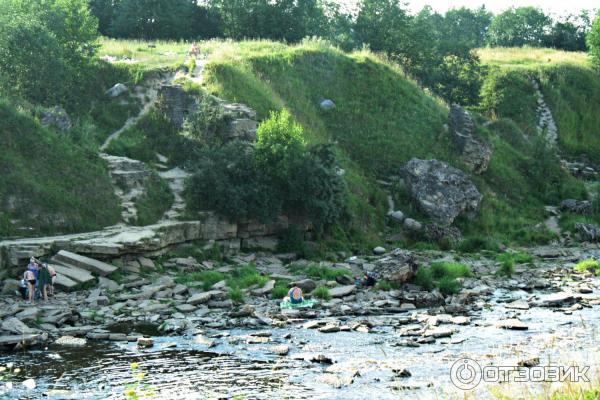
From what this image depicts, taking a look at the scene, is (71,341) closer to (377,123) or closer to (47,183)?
(47,183)

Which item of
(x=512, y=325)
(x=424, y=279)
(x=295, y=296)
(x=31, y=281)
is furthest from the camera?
(x=424, y=279)

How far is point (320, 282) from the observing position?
109 ft

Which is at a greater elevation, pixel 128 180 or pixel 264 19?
pixel 264 19

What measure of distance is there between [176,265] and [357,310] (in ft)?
33.4

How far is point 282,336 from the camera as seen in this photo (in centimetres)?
2472

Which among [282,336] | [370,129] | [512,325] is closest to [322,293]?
[282,336]

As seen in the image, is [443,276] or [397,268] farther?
[443,276]

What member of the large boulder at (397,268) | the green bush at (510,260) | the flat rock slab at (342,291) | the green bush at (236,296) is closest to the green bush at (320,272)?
the large boulder at (397,268)

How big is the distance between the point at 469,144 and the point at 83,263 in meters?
30.9

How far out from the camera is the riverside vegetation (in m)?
28.4

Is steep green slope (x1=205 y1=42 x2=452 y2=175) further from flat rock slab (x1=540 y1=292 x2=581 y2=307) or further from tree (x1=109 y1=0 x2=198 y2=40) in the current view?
flat rock slab (x1=540 y1=292 x2=581 y2=307)

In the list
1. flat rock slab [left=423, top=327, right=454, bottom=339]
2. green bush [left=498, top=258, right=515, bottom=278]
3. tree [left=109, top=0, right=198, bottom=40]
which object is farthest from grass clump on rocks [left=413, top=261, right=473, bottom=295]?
tree [left=109, top=0, right=198, bottom=40]

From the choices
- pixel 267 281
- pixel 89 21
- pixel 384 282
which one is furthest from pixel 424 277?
pixel 89 21

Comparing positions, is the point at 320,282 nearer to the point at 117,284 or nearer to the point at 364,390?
the point at 117,284
